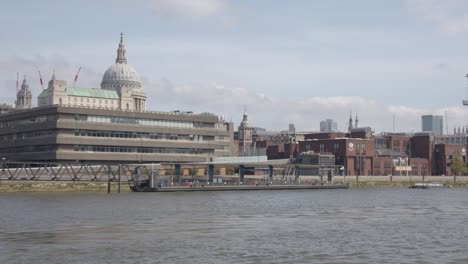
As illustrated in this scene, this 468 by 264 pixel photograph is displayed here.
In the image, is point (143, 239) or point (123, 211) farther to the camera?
point (123, 211)

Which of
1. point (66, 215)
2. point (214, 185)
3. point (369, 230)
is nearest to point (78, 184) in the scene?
point (214, 185)

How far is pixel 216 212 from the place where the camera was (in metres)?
88.9

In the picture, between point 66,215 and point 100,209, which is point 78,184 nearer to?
point 100,209

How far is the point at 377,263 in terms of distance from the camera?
47.2 m

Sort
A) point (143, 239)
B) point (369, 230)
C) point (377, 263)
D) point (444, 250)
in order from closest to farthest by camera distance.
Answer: point (377, 263) < point (444, 250) < point (143, 239) < point (369, 230)

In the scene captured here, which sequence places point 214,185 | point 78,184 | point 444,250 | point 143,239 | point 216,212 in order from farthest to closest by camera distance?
point 214,185, point 78,184, point 216,212, point 143,239, point 444,250

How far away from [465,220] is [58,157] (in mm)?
131165

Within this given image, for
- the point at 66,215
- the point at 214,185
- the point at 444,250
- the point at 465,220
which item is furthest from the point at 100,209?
the point at 214,185

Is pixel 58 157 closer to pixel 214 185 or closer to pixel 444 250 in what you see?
pixel 214 185

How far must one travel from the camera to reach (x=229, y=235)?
6166 cm

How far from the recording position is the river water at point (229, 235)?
4966 centimetres

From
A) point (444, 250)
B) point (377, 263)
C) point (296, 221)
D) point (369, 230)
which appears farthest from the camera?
point (296, 221)

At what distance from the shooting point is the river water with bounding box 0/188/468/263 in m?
49.7

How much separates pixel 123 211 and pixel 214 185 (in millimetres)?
80785
